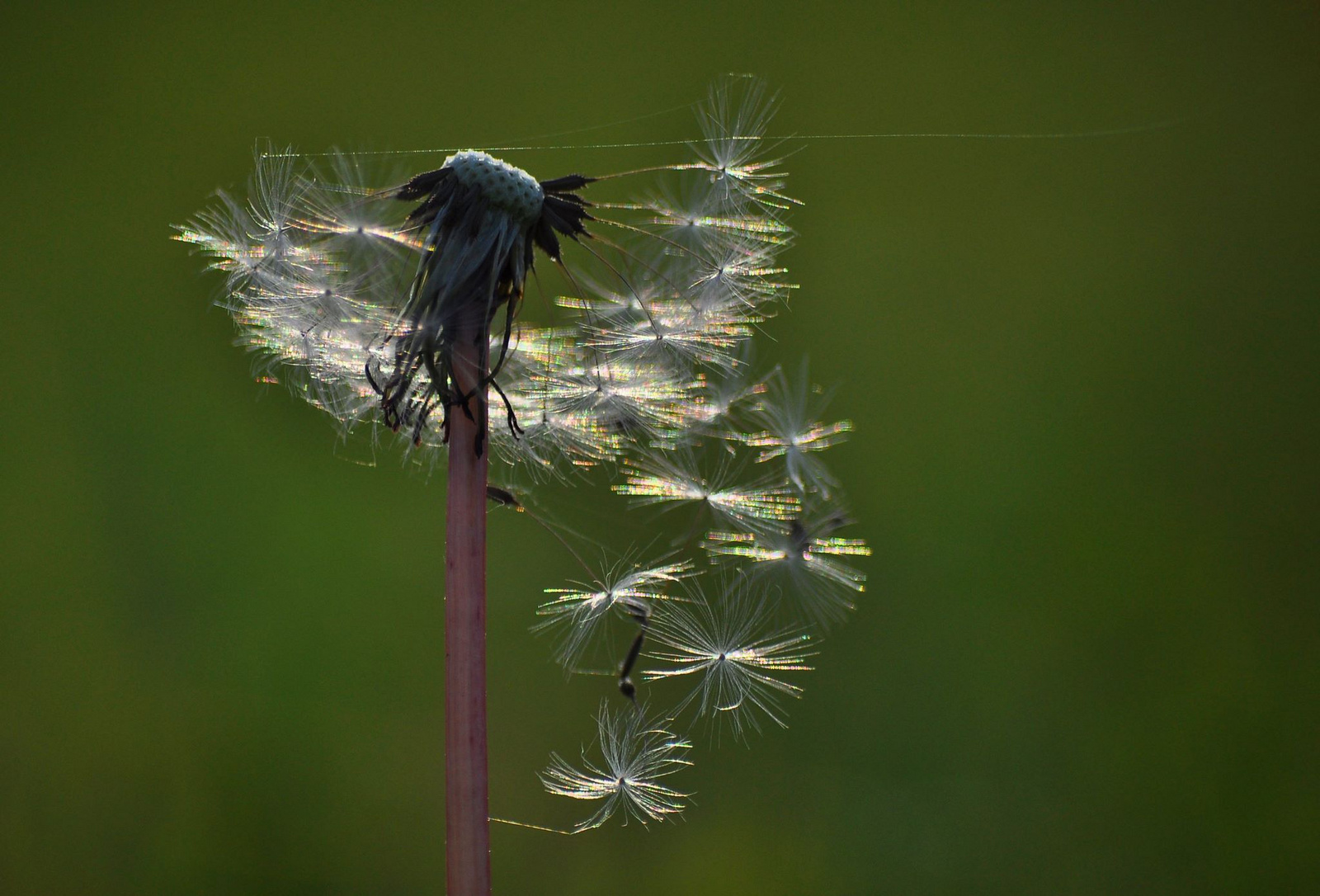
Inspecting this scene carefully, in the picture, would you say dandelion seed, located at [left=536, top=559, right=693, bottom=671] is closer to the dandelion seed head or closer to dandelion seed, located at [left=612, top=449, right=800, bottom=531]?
dandelion seed, located at [left=612, top=449, right=800, bottom=531]

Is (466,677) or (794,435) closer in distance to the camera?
(466,677)

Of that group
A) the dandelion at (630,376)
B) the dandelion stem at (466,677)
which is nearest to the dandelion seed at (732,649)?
the dandelion at (630,376)

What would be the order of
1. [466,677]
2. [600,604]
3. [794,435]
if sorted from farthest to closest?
[794,435] < [600,604] < [466,677]

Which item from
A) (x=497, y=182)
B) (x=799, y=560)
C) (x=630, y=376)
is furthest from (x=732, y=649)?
(x=497, y=182)

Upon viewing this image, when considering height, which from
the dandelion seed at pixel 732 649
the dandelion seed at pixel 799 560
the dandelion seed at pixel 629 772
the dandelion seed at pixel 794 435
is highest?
the dandelion seed at pixel 794 435

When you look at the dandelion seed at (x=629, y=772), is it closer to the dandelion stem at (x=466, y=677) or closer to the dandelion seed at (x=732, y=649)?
the dandelion seed at (x=732, y=649)

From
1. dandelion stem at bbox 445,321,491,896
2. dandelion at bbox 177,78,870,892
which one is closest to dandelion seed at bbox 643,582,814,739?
dandelion at bbox 177,78,870,892

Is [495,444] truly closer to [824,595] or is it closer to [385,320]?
[385,320]

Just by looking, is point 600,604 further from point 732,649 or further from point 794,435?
point 794,435
